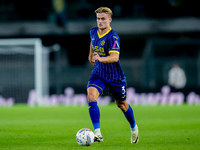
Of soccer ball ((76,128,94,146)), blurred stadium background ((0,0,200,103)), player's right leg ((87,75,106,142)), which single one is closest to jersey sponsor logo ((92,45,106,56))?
player's right leg ((87,75,106,142))

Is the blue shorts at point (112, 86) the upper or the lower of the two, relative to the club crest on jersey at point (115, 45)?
lower

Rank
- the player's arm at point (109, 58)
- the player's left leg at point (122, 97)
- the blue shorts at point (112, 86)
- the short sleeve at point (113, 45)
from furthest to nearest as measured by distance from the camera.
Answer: the player's left leg at point (122, 97) < the blue shorts at point (112, 86) < the short sleeve at point (113, 45) < the player's arm at point (109, 58)

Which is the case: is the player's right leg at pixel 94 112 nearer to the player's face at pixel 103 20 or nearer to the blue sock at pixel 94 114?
the blue sock at pixel 94 114

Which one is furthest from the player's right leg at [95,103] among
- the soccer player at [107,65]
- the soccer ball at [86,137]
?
the soccer ball at [86,137]

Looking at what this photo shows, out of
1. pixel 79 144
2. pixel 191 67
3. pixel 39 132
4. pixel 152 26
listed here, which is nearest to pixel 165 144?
pixel 79 144

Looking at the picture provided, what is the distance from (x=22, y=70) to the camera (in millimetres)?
23531

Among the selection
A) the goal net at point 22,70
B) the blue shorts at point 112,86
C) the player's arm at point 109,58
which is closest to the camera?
the player's arm at point 109,58

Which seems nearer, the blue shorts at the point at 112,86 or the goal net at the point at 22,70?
the blue shorts at the point at 112,86

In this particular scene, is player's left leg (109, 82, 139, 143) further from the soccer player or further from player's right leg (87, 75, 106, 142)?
player's right leg (87, 75, 106, 142)

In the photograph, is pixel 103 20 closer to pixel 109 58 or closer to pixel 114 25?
pixel 109 58

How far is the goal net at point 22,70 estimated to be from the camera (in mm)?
20219

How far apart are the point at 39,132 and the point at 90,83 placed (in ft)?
7.40

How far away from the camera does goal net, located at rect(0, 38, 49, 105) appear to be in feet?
66.3

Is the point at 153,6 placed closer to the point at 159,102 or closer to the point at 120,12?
the point at 120,12
